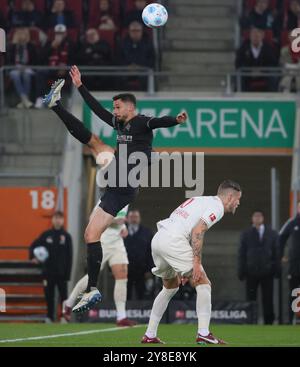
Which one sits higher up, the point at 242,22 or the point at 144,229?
the point at 242,22

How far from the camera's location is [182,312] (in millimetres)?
20578

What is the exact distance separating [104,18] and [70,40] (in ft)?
3.97

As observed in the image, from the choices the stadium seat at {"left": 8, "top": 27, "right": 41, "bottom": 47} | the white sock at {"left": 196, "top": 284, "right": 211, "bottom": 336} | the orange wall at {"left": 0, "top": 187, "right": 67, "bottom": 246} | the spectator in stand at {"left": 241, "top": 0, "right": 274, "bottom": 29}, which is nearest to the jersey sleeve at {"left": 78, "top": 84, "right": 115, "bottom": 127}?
the white sock at {"left": 196, "top": 284, "right": 211, "bottom": 336}

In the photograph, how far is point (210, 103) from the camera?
23188 mm

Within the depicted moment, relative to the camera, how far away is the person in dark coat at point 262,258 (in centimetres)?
2052

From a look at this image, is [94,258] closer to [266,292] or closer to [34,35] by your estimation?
[266,292]

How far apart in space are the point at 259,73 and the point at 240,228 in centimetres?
328

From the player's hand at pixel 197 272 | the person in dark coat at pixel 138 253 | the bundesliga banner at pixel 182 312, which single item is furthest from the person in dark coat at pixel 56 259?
the player's hand at pixel 197 272

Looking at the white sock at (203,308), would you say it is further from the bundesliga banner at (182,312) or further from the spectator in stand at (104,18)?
the spectator in stand at (104,18)

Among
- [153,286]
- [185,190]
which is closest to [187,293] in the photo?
[153,286]

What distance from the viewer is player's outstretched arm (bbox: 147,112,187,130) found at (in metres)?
13.2

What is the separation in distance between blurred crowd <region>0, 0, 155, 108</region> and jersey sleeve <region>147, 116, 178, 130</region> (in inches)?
373

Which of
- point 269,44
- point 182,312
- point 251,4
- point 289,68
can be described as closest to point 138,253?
point 182,312
